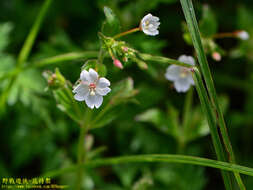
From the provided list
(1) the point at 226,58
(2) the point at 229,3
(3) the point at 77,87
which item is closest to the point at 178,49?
(1) the point at 226,58

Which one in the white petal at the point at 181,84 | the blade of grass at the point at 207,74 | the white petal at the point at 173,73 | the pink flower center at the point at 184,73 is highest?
the white petal at the point at 173,73

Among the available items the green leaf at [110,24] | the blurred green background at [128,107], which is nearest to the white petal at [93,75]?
the green leaf at [110,24]

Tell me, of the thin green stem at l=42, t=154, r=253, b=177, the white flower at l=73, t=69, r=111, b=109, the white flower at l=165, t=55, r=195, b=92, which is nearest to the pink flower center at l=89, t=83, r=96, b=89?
the white flower at l=73, t=69, r=111, b=109

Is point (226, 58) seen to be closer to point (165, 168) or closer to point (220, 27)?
point (220, 27)

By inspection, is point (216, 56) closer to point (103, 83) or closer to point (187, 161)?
point (187, 161)

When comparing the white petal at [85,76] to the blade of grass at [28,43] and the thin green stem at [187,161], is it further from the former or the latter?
the blade of grass at [28,43]

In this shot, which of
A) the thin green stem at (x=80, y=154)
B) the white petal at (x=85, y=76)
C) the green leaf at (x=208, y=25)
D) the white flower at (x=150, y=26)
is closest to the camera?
the white petal at (x=85, y=76)

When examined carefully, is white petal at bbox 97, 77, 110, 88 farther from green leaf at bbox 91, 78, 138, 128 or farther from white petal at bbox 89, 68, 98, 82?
green leaf at bbox 91, 78, 138, 128
